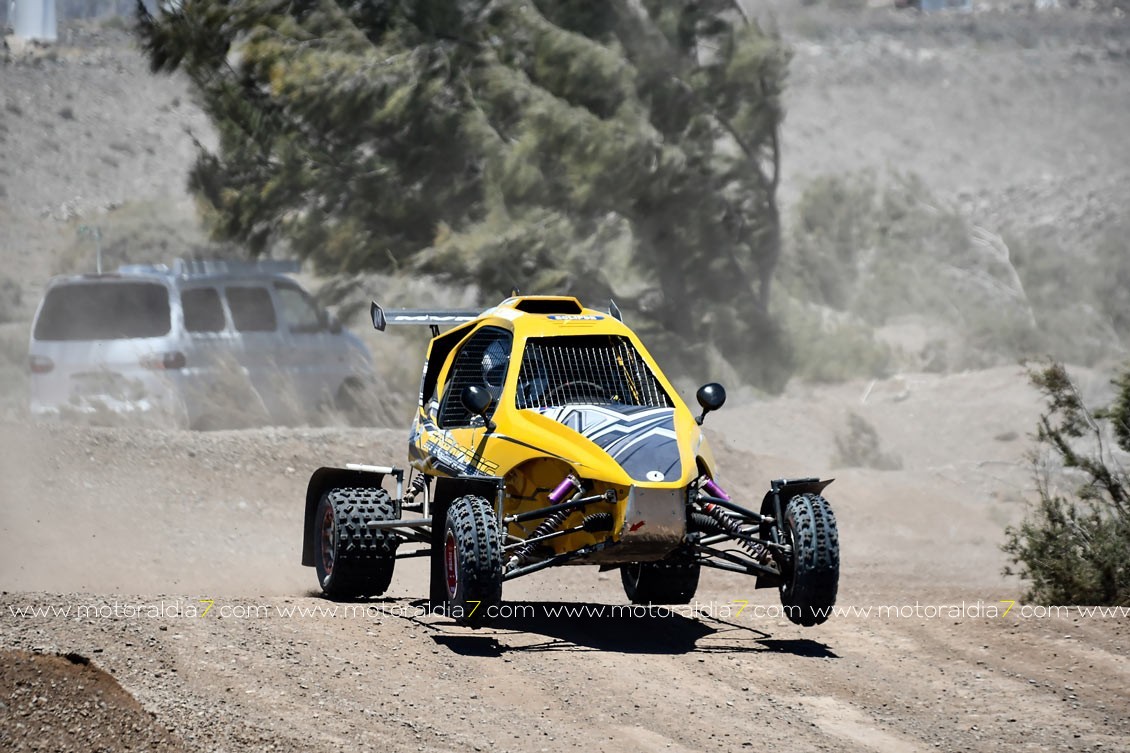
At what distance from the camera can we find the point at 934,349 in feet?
111

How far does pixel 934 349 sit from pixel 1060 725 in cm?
2637

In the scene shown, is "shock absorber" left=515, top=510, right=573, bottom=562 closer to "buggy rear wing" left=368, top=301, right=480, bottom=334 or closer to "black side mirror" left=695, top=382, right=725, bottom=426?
"black side mirror" left=695, top=382, right=725, bottom=426

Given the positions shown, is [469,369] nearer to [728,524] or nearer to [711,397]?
[711,397]

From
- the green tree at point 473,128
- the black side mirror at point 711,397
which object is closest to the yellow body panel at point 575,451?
the black side mirror at point 711,397

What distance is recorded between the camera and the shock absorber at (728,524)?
9.40m

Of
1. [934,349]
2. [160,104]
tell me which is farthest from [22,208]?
[934,349]

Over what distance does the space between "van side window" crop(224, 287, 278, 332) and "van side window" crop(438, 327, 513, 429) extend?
1053 cm

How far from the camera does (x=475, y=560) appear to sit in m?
8.82

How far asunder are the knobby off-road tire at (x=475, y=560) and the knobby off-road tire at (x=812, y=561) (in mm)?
1825

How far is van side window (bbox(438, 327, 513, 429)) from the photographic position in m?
10.6

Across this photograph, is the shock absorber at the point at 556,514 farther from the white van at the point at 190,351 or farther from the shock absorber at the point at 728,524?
the white van at the point at 190,351

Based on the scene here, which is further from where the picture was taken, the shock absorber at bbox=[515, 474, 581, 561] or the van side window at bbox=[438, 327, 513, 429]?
the van side window at bbox=[438, 327, 513, 429]

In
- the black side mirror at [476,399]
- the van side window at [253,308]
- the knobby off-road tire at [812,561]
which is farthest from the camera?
the van side window at [253,308]

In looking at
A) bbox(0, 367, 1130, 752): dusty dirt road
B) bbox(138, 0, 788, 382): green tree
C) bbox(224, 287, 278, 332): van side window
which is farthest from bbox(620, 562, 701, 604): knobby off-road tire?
bbox(138, 0, 788, 382): green tree
